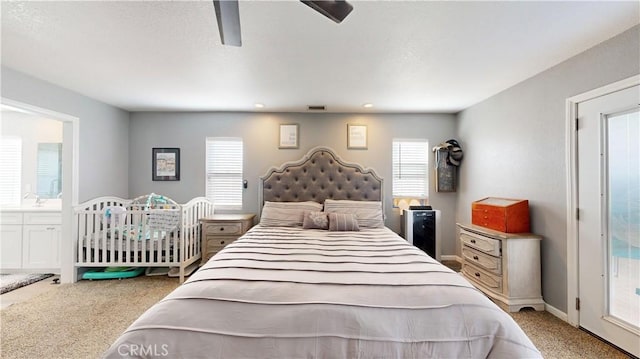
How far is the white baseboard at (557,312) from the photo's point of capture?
2.40 metres

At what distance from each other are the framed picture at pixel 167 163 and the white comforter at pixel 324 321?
10.3 ft

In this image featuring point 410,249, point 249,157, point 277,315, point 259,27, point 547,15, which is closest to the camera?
point 277,315

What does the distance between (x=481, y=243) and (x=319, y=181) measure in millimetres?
2204

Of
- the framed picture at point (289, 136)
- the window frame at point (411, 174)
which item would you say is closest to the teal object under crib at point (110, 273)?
the framed picture at point (289, 136)

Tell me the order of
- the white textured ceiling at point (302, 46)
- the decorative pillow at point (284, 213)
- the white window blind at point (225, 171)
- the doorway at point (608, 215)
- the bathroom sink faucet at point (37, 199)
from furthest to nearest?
1. the white window blind at point (225, 171)
2. the bathroom sink faucet at point (37, 199)
3. the decorative pillow at point (284, 213)
4. the doorway at point (608, 215)
5. the white textured ceiling at point (302, 46)

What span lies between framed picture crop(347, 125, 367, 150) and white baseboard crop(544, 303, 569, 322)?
9.26ft

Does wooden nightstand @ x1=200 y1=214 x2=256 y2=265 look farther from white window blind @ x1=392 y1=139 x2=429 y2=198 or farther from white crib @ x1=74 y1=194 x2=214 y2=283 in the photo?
white window blind @ x1=392 y1=139 x2=429 y2=198

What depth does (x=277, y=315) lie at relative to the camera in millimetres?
1273

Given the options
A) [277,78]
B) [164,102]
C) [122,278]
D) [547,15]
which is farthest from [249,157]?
[547,15]

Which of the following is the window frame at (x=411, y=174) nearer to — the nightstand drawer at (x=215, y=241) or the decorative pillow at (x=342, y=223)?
the decorative pillow at (x=342, y=223)

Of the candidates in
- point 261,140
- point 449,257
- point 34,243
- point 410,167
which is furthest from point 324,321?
point 34,243

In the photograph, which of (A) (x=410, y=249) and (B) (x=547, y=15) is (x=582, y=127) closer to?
(B) (x=547, y=15)

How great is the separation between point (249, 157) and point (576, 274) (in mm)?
4036

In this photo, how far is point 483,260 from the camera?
9.37 feet
